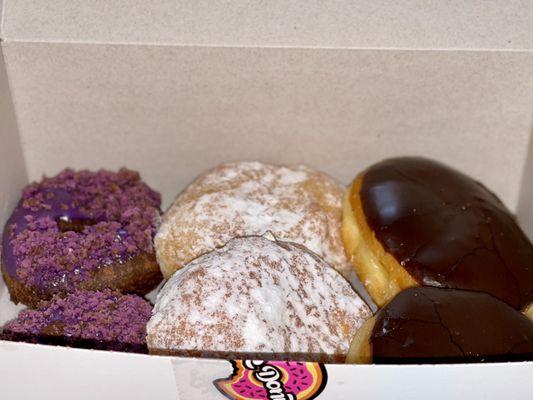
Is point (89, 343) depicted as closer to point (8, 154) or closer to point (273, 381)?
point (273, 381)

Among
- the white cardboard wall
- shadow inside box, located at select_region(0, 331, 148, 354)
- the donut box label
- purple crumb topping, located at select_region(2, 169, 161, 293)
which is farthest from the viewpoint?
the white cardboard wall

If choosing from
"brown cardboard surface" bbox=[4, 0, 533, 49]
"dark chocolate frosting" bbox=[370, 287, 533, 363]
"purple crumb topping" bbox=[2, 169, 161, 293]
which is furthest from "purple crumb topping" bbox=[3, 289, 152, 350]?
"brown cardboard surface" bbox=[4, 0, 533, 49]

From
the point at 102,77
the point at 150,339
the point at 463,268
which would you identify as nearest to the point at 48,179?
the point at 102,77

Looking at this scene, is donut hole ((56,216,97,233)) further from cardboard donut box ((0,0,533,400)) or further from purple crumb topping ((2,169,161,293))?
cardboard donut box ((0,0,533,400))

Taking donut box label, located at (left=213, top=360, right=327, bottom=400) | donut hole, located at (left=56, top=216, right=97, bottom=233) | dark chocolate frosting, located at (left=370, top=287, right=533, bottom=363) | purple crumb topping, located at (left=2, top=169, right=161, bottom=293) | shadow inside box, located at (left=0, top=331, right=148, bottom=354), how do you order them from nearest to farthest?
1. donut box label, located at (left=213, top=360, right=327, bottom=400)
2. dark chocolate frosting, located at (left=370, top=287, right=533, bottom=363)
3. shadow inside box, located at (left=0, top=331, right=148, bottom=354)
4. purple crumb topping, located at (left=2, top=169, right=161, bottom=293)
5. donut hole, located at (left=56, top=216, right=97, bottom=233)

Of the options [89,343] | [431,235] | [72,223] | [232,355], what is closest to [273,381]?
[232,355]
